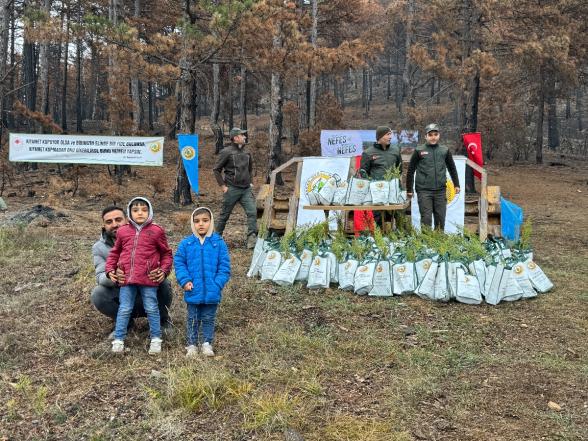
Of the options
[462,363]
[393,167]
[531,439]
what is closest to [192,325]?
[462,363]

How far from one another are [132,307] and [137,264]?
1.16 feet

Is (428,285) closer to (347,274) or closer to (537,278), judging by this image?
(347,274)

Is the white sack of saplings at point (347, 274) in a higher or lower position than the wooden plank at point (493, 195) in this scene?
lower

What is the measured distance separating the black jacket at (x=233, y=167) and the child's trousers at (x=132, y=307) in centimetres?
365

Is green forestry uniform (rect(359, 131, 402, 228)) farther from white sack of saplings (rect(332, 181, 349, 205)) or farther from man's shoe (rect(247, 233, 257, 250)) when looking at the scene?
man's shoe (rect(247, 233, 257, 250))

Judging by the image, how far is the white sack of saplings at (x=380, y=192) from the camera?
6465mm

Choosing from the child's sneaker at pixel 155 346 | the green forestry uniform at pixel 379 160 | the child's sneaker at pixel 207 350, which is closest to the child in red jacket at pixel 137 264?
the child's sneaker at pixel 155 346

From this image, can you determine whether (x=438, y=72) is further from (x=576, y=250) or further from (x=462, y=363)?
(x=462, y=363)

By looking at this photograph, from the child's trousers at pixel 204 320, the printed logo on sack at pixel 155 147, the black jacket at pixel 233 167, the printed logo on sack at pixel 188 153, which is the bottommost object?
the child's trousers at pixel 204 320

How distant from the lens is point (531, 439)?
3.12 m

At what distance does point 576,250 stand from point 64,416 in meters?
7.79

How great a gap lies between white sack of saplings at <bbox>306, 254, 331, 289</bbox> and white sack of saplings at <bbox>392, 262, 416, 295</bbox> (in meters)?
0.71

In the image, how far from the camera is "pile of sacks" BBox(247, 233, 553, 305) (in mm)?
5742

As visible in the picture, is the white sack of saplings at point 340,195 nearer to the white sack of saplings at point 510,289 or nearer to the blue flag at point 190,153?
the white sack of saplings at point 510,289
